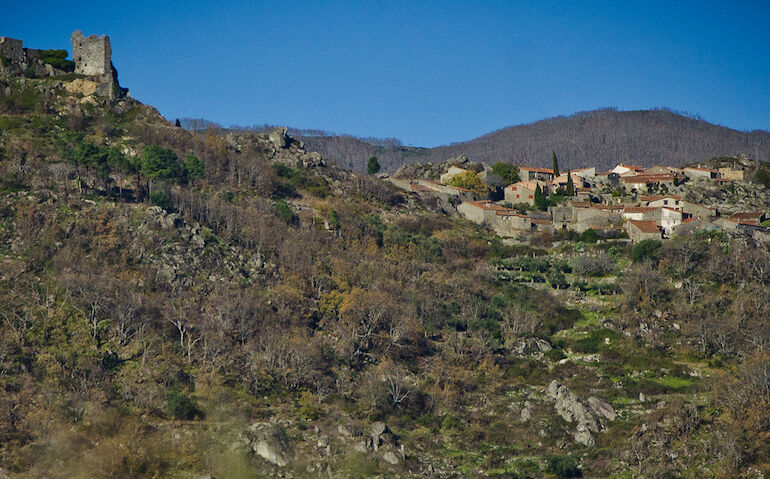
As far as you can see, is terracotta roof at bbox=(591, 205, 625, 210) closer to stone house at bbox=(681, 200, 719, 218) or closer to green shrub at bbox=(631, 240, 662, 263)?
stone house at bbox=(681, 200, 719, 218)

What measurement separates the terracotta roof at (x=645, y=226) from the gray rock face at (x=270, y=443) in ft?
139

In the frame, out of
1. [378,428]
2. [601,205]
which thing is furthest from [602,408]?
[601,205]

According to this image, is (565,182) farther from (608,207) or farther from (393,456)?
(393,456)

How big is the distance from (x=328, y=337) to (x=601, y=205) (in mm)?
38060

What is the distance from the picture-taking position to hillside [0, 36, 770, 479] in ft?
135

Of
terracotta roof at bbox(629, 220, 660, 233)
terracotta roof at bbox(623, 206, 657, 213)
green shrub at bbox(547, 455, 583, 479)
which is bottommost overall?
green shrub at bbox(547, 455, 583, 479)

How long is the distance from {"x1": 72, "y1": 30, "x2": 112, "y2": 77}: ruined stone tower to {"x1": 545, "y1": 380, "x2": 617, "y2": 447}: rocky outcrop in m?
56.9

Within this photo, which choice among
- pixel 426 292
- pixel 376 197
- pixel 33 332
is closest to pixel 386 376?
pixel 426 292

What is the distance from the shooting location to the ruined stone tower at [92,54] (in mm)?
85938

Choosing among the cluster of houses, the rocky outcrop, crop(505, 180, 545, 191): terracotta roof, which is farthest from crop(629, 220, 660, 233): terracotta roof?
the rocky outcrop

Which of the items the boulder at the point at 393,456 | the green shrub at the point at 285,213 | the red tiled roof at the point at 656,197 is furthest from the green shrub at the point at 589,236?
the boulder at the point at 393,456

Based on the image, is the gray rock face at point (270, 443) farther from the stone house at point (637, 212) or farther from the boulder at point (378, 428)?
the stone house at point (637, 212)

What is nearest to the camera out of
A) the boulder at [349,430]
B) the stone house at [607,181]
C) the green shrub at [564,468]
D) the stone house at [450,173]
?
the green shrub at [564,468]

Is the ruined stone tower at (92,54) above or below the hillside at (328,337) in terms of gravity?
above
